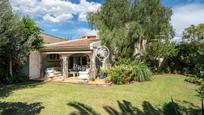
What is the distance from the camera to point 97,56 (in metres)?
25.1

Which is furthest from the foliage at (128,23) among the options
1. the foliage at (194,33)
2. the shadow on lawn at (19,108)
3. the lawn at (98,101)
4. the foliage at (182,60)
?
the shadow on lawn at (19,108)

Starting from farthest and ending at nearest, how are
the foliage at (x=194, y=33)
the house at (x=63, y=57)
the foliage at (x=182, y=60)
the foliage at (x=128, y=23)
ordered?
the foliage at (x=182, y=60) < the foliage at (x=194, y=33) < the foliage at (x=128, y=23) < the house at (x=63, y=57)

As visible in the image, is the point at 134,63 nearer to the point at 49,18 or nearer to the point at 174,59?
the point at 174,59

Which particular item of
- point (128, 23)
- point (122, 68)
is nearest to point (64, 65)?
point (122, 68)

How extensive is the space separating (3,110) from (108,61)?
52.6 ft

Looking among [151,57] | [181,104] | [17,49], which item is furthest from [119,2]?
[181,104]

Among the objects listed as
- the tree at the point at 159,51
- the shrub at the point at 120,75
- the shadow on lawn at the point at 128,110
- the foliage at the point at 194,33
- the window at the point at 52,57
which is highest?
the foliage at the point at 194,33

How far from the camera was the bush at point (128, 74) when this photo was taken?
21.0 metres

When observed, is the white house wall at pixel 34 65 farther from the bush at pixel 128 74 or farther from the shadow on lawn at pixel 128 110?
the shadow on lawn at pixel 128 110

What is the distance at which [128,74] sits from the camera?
21.5 meters

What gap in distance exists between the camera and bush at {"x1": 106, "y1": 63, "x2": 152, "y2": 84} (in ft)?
69.0

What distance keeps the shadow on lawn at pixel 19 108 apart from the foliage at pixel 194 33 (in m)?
21.7

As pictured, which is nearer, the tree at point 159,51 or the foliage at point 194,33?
Answer: the foliage at point 194,33

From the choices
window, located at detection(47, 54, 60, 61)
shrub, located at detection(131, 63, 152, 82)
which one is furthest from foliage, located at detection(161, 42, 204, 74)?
window, located at detection(47, 54, 60, 61)
